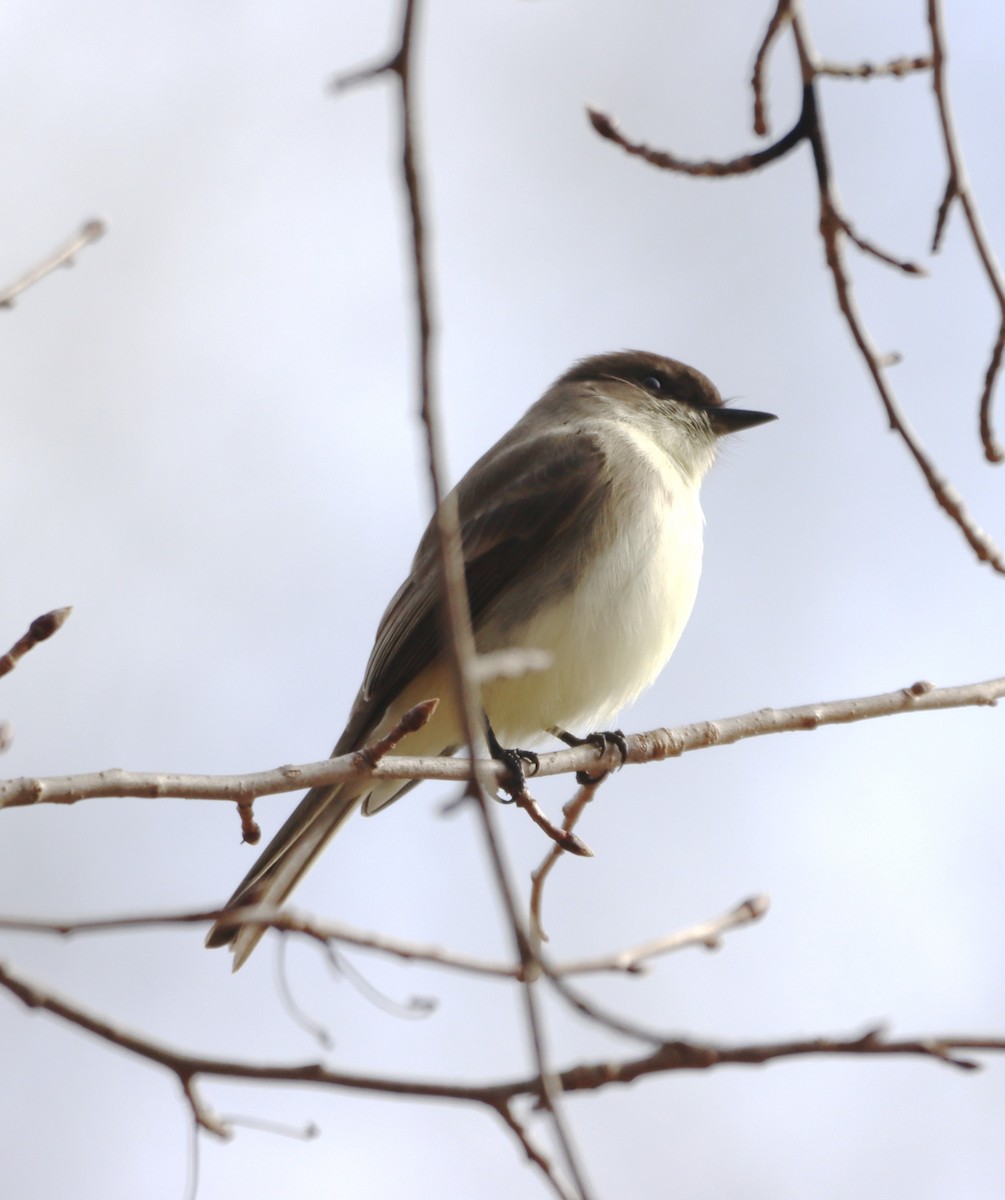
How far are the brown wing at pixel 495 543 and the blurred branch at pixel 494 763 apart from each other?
69 cm

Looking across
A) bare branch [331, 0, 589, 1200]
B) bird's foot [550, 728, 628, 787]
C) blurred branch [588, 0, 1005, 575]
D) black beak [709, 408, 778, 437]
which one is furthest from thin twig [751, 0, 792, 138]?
black beak [709, 408, 778, 437]

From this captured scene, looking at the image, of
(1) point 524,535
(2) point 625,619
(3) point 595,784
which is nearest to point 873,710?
(3) point 595,784

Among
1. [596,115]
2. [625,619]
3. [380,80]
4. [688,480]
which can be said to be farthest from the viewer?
[688,480]

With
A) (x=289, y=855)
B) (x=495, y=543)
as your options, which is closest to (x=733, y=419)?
(x=495, y=543)

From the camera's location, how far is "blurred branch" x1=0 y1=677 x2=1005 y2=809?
91.0 inches

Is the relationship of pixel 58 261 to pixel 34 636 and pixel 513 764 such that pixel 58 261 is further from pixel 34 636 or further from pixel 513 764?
pixel 513 764

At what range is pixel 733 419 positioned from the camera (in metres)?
5.30

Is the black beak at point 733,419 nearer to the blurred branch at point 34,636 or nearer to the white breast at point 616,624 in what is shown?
the white breast at point 616,624

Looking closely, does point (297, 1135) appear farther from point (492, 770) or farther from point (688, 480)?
point (688, 480)

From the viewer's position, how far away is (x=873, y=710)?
11.0 ft

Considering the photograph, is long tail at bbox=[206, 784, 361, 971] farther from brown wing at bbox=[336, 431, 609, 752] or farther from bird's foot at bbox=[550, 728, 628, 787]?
bird's foot at bbox=[550, 728, 628, 787]

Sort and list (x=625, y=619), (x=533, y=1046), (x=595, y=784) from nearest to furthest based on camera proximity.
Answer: (x=533, y=1046) → (x=595, y=784) → (x=625, y=619)

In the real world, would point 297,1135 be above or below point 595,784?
below

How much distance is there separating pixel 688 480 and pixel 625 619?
878 millimetres
